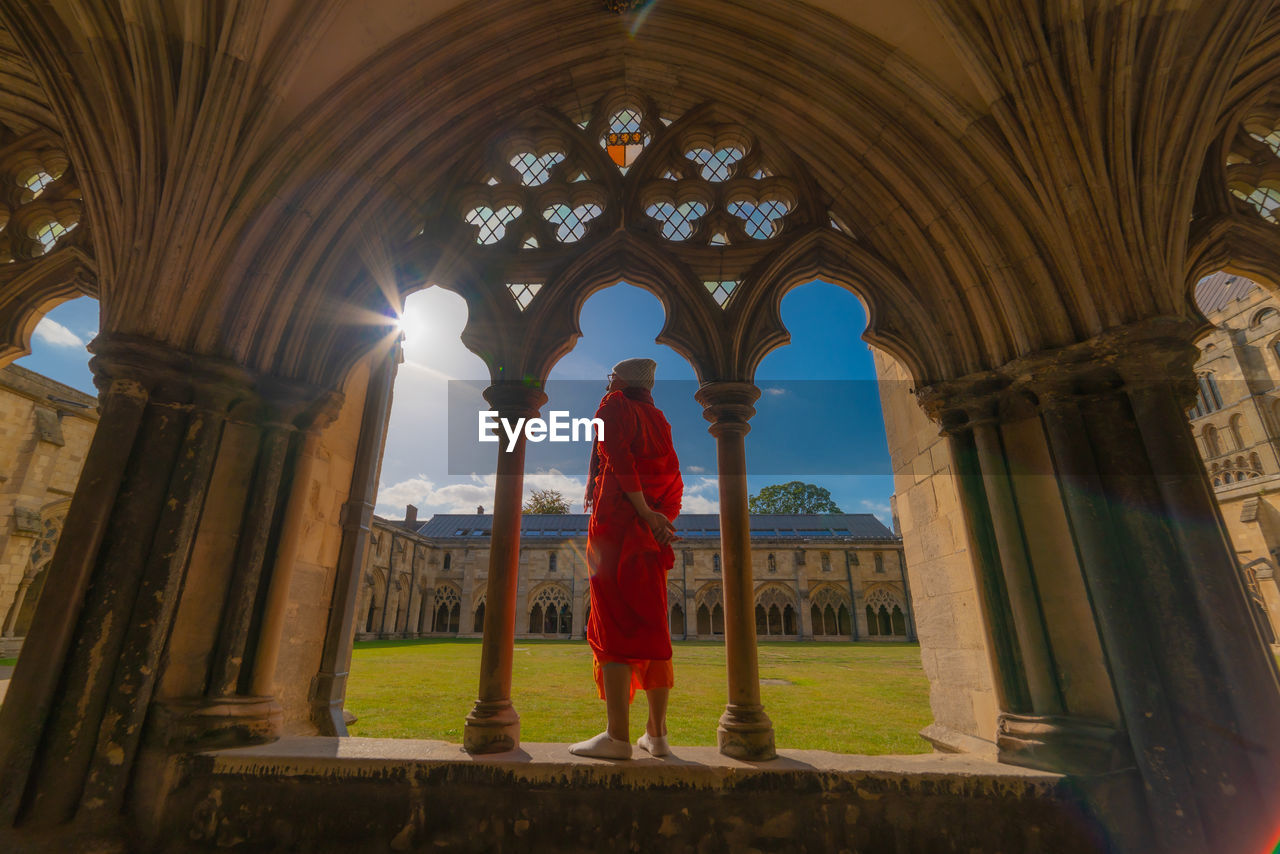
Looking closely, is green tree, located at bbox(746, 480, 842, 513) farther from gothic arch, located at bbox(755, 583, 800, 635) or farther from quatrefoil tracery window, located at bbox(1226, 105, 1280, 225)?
quatrefoil tracery window, located at bbox(1226, 105, 1280, 225)

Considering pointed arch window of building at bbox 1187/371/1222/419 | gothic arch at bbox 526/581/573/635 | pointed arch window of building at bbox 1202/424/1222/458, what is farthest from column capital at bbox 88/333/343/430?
pointed arch window of building at bbox 1202/424/1222/458

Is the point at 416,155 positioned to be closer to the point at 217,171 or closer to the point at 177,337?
the point at 217,171

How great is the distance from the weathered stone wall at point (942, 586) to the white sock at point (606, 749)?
1980 mm

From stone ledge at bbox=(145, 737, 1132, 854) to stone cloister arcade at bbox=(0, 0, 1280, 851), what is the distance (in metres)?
0.02

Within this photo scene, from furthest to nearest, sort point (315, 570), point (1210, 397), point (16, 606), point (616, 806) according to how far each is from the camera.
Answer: point (1210, 397) < point (16, 606) < point (315, 570) < point (616, 806)

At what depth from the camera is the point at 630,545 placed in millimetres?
2436

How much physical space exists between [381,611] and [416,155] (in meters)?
27.4

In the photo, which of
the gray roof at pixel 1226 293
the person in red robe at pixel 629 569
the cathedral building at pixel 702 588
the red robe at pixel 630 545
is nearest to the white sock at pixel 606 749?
the person in red robe at pixel 629 569

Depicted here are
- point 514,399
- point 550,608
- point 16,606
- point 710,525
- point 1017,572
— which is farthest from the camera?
point 710,525

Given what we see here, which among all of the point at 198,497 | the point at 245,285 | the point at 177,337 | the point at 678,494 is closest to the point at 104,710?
the point at 198,497

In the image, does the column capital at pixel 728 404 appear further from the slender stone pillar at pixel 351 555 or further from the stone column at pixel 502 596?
the slender stone pillar at pixel 351 555

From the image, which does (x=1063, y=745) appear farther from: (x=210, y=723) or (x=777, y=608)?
(x=777, y=608)

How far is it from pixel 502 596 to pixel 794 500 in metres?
38.1

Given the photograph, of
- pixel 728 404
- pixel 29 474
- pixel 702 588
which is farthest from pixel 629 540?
pixel 702 588
